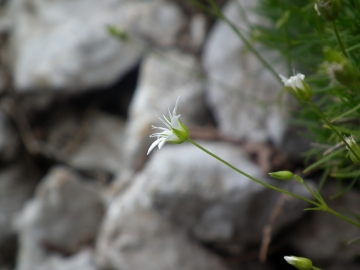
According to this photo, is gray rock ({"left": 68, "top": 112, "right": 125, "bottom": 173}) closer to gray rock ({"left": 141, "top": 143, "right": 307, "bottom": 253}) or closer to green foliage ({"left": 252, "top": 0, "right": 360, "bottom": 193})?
gray rock ({"left": 141, "top": 143, "right": 307, "bottom": 253})

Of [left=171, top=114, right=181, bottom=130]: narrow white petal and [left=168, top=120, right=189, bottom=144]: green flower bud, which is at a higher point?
[left=171, top=114, right=181, bottom=130]: narrow white petal

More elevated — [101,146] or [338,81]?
[338,81]

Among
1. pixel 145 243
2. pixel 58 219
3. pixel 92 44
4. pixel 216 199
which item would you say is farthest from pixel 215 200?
pixel 92 44

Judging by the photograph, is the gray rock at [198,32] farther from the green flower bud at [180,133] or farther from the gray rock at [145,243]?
the green flower bud at [180,133]

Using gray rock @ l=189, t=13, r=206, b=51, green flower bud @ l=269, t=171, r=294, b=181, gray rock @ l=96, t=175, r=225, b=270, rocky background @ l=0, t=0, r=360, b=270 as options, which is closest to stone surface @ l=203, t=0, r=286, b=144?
rocky background @ l=0, t=0, r=360, b=270

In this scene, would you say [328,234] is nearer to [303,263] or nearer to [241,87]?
[241,87]

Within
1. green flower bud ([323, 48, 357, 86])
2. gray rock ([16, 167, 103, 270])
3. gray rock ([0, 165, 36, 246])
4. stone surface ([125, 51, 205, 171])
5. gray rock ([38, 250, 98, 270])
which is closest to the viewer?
green flower bud ([323, 48, 357, 86])

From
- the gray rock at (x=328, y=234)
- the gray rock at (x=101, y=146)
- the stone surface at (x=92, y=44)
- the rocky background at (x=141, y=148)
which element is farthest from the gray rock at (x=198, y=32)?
the gray rock at (x=328, y=234)
